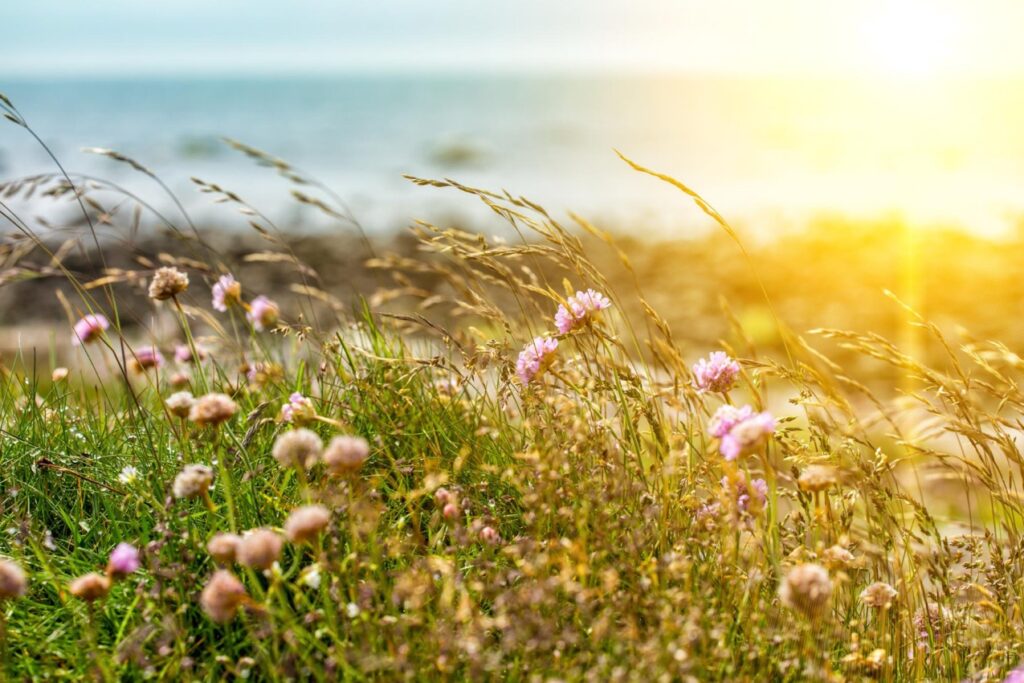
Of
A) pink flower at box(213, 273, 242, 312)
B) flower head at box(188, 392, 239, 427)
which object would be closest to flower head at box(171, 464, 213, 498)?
flower head at box(188, 392, 239, 427)

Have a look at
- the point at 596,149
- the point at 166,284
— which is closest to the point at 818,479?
the point at 166,284

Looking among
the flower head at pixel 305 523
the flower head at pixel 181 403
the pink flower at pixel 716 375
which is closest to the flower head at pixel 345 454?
the flower head at pixel 305 523

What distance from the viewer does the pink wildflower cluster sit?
1.73 meters

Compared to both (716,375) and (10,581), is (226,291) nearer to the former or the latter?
(10,581)

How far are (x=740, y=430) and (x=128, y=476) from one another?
153cm

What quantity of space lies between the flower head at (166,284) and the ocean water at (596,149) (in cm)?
79

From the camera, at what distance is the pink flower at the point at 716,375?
2.23m

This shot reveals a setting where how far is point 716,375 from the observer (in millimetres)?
2248

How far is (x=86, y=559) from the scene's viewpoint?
2.21 m

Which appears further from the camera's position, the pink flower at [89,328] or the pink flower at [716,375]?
the pink flower at [89,328]

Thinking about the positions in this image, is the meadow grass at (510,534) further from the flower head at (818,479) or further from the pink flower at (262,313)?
the pink flower at (262,313)

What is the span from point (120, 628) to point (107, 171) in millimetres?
26876

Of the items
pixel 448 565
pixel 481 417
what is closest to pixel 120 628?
pixel 448 565

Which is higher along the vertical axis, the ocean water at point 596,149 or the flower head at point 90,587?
the flower head at point 90,587
